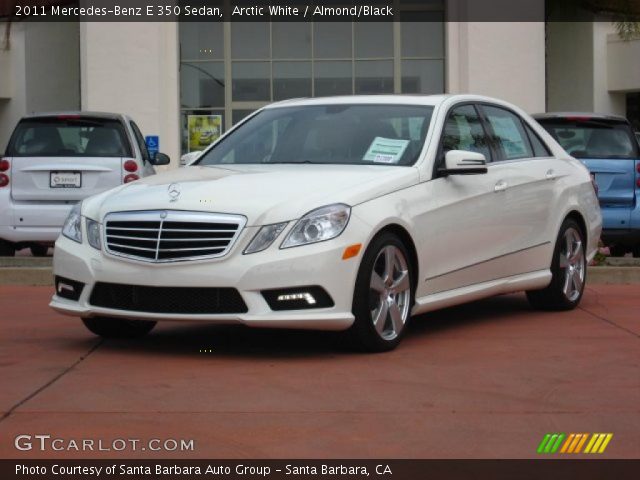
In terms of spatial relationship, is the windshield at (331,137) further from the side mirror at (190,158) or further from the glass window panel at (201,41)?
the glass window panel at (201,41)

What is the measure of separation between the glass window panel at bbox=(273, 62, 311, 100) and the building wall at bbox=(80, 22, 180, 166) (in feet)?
7.29

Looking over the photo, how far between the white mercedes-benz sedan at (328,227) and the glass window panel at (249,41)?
1545 centimetres

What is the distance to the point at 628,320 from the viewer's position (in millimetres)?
9734

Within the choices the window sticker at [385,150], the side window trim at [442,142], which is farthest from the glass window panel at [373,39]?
the window sticker at [385,150]

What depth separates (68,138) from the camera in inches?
579

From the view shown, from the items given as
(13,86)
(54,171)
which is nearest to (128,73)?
(13,86)

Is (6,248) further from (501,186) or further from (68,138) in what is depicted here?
(501,186)

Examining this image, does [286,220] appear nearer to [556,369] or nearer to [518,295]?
[556,369]

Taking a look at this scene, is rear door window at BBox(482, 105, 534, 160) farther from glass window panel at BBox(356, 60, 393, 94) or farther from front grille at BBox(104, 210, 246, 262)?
glass window panel at BBox(356, 60, 393, 94)

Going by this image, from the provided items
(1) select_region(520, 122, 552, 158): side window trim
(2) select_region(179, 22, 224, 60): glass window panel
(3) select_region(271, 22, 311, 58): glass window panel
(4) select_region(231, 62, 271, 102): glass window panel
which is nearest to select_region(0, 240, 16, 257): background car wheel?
(1) select_region(520, 122, 552, 158): side window trim

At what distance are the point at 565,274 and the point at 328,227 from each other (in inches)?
121

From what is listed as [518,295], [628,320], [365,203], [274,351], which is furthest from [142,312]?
[518,295]

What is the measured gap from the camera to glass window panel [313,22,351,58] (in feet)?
82.5

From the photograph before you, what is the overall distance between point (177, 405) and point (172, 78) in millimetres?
18511
